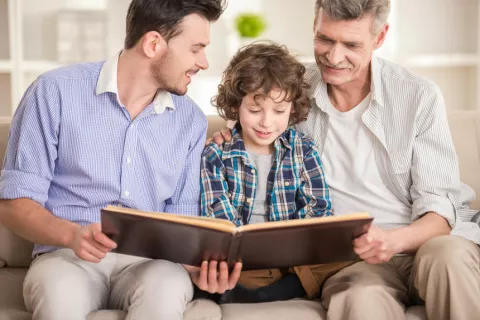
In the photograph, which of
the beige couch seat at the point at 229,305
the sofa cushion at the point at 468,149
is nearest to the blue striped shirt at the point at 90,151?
the beige couch seat at the point at 229,305

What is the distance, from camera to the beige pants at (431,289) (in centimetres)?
195

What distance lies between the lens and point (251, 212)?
2.33 m

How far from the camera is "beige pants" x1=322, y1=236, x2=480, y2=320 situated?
1.95 metres

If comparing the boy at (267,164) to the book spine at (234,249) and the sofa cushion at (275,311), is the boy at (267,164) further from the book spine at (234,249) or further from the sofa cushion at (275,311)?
the book spine at (234,249)

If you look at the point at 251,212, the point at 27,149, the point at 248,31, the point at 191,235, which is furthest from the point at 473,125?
the point at 248,31

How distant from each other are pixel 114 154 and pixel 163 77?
27cm

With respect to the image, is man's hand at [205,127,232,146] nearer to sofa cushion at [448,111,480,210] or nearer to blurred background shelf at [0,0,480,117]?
sofa cushion at [448,111,480,210]

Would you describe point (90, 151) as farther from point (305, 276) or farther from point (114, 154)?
point (305, 276)

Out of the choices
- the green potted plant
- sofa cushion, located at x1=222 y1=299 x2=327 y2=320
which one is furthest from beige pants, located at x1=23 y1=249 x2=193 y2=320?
the green potted plant

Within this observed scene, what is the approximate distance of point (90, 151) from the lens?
2176mm

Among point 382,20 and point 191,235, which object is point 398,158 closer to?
point 382,20

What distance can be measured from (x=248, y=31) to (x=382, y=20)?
7.60ft

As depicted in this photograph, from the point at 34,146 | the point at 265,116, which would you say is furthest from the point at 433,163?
the point at 34,146

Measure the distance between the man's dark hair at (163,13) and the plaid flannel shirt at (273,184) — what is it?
0.40m
